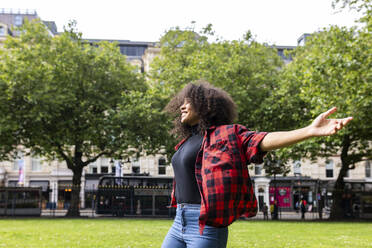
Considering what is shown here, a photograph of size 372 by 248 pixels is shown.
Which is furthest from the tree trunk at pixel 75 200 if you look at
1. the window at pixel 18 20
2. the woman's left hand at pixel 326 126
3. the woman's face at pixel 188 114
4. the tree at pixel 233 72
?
the window at pixel 18 20

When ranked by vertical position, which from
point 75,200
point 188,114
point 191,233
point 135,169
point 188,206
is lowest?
point 75,200

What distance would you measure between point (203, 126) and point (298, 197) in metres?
42.7

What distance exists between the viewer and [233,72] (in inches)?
1057

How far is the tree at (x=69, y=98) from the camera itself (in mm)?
23656

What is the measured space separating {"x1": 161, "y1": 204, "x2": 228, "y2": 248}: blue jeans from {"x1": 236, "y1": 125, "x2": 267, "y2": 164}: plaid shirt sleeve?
562 mm

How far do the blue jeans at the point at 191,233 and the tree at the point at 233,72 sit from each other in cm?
2164

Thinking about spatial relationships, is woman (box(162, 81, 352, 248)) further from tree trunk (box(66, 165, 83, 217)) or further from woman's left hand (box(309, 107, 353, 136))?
tree trunk (box(66, 165, 83, 217))

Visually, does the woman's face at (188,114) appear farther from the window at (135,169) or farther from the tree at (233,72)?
the window at (135,169)

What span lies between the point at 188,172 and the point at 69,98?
22.9 metres

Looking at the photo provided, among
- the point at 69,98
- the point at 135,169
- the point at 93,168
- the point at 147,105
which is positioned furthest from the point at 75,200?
the point at 93,168

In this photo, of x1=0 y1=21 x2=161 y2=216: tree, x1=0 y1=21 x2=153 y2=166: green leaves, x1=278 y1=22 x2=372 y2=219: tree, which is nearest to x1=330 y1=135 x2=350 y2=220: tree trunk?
x1=278 y1=22 x2=372 y2=219: tree

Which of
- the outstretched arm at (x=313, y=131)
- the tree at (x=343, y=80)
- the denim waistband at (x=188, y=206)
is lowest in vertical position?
the denim waistband at (x=188, y=206)

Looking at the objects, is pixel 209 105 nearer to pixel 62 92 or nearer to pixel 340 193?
pixel 62 92

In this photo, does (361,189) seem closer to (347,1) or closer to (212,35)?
(347,1)
